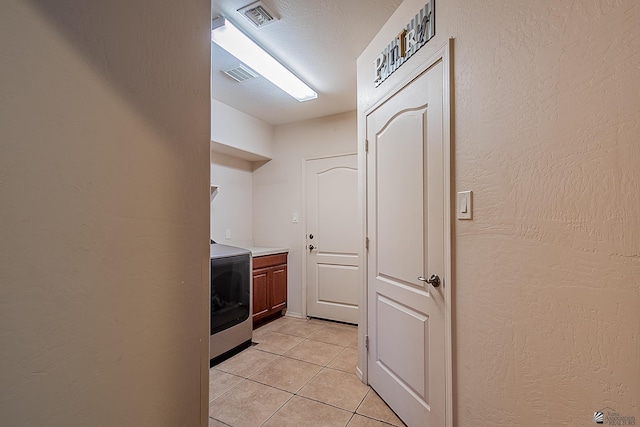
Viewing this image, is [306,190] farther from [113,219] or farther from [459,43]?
[113,219]

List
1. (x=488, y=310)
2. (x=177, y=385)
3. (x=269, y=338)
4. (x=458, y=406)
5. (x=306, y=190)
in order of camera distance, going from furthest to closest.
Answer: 1. (x=306, y=190)
2. (x=269, y=338)
3. (x=458, y=406)
4. (x=488, y=310)
5. (x=177, y=385)

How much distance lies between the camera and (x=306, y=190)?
3855 mm

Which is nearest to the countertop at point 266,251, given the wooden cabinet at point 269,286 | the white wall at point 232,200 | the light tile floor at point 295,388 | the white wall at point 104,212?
the wooden cabinet at point 269,286

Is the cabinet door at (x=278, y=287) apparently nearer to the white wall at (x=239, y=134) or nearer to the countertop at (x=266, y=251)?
the countertop at (x=266, y=251)

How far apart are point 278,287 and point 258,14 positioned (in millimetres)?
2882

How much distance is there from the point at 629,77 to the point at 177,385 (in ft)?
5.13

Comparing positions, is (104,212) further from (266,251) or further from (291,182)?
(291,182)

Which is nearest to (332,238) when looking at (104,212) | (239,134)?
(239,134)

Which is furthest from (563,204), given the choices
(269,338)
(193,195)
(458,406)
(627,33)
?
(269,338)

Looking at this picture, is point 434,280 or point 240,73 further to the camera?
point 240,73

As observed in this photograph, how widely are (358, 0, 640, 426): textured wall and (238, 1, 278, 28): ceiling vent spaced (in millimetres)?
1104

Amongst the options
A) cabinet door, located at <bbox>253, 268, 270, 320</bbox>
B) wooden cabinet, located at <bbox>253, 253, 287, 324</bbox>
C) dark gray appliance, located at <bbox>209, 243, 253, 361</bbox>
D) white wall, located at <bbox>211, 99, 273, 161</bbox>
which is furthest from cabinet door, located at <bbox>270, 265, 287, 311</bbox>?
white wall, located at <bbox>211, 99, 273, 161</bbox>

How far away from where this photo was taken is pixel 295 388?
2.17 meters

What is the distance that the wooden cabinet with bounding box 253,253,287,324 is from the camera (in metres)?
3.40
